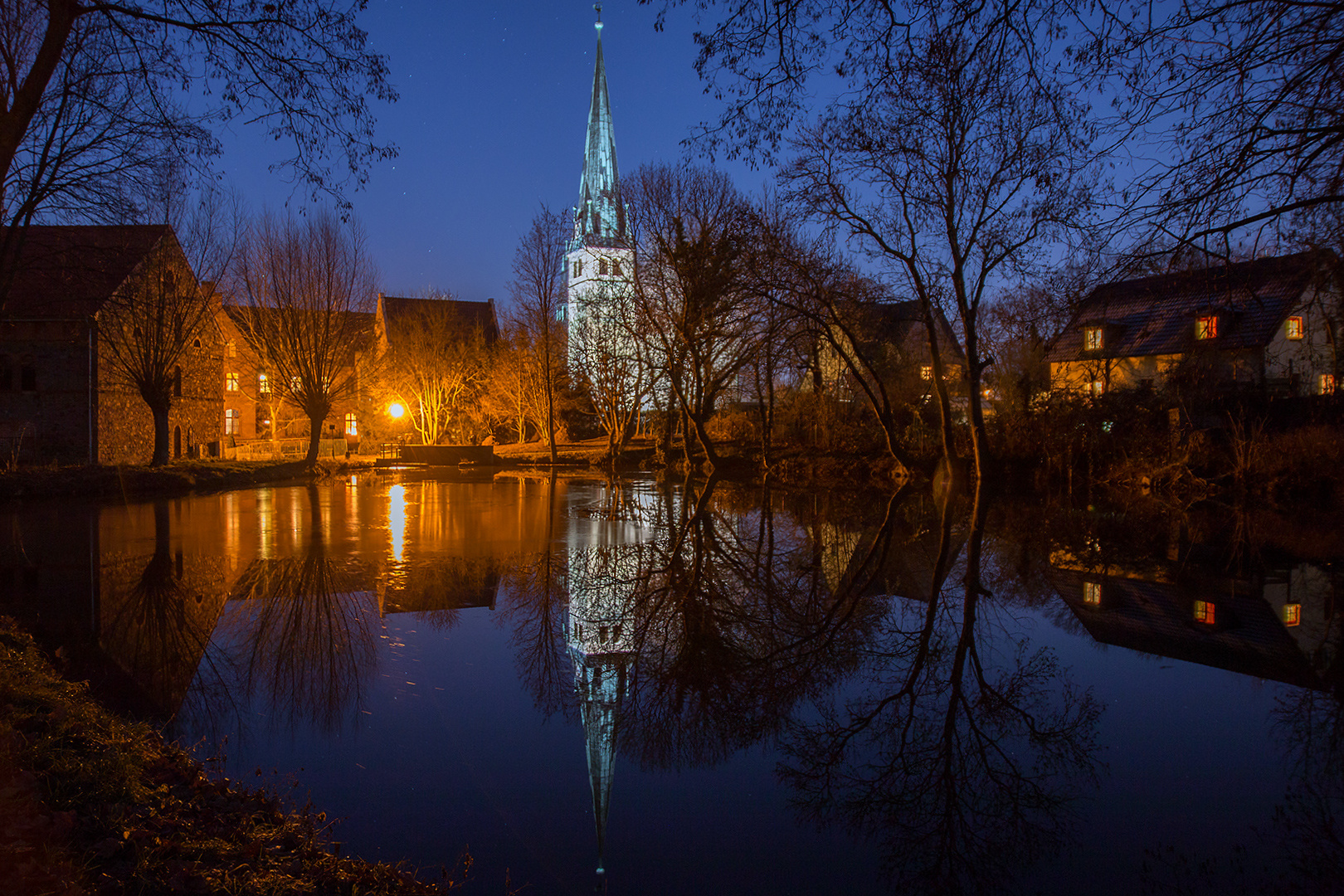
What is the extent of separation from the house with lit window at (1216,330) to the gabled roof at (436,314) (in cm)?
3167

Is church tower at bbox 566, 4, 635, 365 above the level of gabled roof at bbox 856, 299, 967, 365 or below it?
above

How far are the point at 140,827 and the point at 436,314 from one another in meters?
43.3

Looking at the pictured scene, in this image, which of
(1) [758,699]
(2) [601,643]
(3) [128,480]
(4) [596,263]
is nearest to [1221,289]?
(1) [758,699]

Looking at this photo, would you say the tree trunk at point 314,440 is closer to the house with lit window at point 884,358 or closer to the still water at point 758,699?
the house with lit window at point 884,358

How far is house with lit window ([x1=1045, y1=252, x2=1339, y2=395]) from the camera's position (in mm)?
7004

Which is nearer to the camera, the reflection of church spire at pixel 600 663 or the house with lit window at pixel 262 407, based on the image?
the reflection of church spire at pixel 600 663

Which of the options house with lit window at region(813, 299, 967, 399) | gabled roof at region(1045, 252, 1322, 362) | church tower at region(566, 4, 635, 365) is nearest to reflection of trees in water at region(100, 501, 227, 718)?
gabled roof at region(1045, 252, 1322, 362)

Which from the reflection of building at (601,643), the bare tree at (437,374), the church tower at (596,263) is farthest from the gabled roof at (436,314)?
the reflection of building at (601,643)

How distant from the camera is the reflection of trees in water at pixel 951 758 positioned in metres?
3.48

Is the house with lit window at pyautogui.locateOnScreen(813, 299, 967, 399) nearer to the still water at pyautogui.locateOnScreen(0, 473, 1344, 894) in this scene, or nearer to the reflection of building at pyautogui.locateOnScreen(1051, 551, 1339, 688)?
the reflection of building at pyautogui.locateOnScreen(1051, 551, 1339, 688)

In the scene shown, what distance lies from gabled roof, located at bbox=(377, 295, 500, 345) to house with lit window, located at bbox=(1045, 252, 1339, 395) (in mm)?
31666

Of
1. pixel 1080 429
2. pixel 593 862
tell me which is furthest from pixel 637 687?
pixel 1080 429

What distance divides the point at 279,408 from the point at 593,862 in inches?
1761

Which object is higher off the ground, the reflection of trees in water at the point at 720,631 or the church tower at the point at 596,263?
the church tower at the point at 596,263
